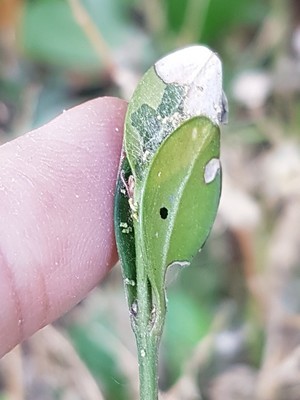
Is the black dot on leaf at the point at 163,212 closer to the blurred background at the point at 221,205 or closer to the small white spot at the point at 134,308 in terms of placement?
the small white spot at the point at 134,308

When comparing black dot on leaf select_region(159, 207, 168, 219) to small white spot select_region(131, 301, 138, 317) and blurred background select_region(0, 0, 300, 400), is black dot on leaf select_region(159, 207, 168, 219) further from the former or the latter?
blurred background select_region(0, 0, 300, 400)

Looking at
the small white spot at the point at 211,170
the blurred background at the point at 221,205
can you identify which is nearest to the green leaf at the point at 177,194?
the small white spot at the point at 211,170

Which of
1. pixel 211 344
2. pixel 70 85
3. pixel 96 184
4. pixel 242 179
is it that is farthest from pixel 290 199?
pixel 96 184

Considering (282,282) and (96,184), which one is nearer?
(96,184)

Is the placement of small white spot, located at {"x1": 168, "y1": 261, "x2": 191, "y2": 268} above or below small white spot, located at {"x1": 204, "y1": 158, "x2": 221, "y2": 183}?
below

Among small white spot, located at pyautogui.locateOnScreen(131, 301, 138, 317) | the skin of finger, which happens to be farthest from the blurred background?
small white spot, located at pyautogui.locateOnScreen(131, 301, 138, 317)

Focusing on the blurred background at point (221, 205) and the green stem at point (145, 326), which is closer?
the green stem at point (145, 326)

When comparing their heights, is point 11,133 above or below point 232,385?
above

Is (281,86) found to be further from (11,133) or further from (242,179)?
(11,133)
